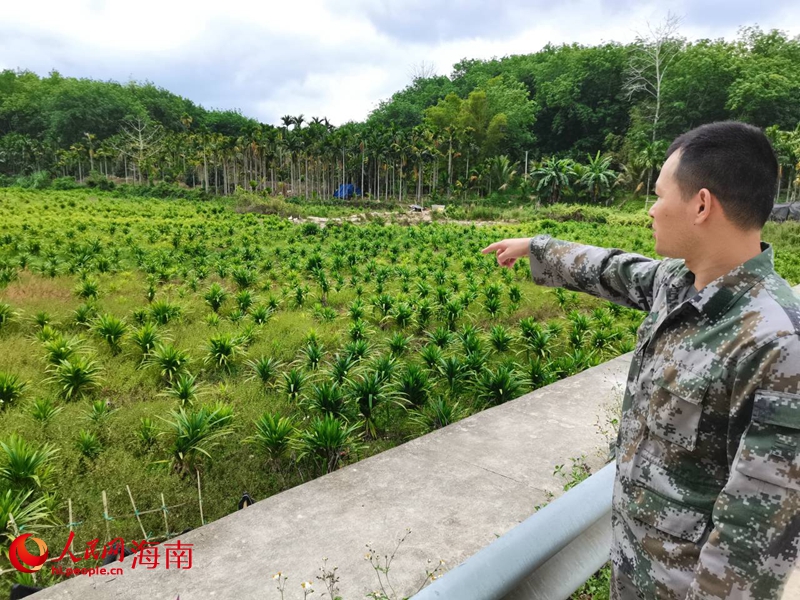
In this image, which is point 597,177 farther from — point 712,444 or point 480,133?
point 712,444

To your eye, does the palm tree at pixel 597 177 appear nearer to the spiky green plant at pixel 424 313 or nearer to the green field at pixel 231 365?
the green field at pixel 231 365

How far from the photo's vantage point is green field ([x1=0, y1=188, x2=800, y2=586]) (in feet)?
10.9

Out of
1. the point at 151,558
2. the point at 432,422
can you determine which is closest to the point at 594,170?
the point at 432,422

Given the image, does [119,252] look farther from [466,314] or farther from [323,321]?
[466,314]

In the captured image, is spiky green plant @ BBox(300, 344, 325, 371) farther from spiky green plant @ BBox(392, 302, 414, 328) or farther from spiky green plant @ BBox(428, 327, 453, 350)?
spiky green plant @ BBox(392, 302, 414, 328)

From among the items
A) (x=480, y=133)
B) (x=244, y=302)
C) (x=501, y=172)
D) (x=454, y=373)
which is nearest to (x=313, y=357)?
(x=454, y=373)

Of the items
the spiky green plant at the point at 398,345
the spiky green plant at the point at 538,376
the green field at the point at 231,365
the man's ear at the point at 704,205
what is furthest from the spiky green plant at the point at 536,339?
the man's ear at the point at 704,205

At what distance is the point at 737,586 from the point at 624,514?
0.35m

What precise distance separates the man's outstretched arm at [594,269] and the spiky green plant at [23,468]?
9.94 ft

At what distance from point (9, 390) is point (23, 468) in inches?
61.6

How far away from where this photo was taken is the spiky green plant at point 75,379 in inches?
180

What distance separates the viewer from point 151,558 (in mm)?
2238

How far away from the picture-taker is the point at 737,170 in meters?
1.12

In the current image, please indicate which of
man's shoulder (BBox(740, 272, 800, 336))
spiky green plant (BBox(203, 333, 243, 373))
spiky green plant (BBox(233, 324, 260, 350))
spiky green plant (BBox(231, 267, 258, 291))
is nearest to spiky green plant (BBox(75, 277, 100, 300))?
spiky green plant (BBox(231, 267, 258, 291))
